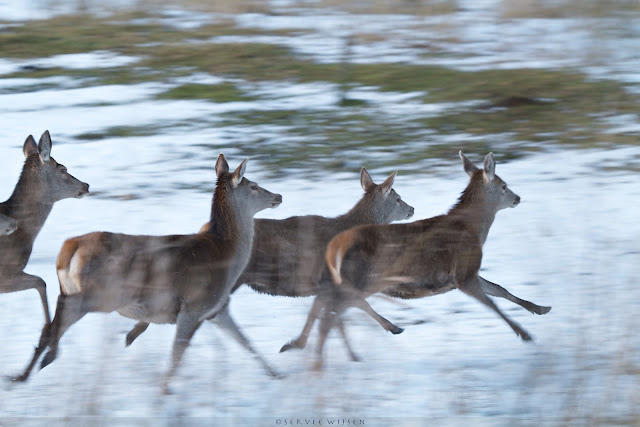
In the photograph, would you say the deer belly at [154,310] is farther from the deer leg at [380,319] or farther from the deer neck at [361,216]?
the deer neck at [361,216]

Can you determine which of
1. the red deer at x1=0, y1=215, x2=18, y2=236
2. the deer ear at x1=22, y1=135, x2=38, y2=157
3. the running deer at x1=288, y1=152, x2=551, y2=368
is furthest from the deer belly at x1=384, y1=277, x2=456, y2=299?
the deer ear at x1=22, y1=135, x2=38, y2=157

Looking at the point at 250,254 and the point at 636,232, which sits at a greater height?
the point at 250,254

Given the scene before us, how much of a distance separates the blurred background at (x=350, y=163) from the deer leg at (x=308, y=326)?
108 mm

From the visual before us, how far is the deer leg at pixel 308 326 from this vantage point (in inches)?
253

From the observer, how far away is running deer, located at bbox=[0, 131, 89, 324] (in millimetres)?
7711

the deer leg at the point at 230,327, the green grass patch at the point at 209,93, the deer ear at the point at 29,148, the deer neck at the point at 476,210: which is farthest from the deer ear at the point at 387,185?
the green grass patch at the point at 209,93

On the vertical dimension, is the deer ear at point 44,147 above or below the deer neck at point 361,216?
above

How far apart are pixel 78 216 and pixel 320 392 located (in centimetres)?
531

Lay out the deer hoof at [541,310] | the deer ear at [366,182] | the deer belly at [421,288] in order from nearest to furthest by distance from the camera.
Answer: the deer belly at [421,288] → the deer hoof at [541,310] → the deer ear at [366,182]

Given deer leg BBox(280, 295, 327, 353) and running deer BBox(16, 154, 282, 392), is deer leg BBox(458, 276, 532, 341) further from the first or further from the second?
running deer BBox(16, 154, 282, 392)

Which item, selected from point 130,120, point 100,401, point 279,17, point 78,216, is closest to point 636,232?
point 78,216

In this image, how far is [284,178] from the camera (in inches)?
414

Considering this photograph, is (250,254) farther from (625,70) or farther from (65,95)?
(625,70)

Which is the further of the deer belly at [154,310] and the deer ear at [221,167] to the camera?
the deer ear at [221,167]
